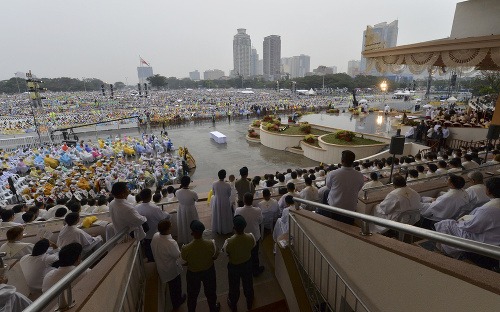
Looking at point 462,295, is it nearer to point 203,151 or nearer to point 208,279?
point 208,279

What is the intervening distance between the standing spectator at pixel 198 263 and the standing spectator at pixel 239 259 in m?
0.22

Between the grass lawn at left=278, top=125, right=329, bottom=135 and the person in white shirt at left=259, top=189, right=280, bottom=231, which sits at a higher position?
the person in white shirt at left=259, top=189, right=280, bottom=231

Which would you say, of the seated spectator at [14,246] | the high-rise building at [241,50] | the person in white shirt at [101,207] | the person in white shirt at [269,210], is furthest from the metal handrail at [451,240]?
the high-rise building at [241,50]

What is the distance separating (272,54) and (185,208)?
192 m

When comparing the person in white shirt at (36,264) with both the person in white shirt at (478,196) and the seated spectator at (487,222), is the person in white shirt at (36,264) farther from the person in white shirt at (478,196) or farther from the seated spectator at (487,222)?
the person in white shirt at (478,196)

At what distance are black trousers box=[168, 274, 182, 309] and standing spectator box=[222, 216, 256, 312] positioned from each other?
689mm

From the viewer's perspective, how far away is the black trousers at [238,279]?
3.33 meters

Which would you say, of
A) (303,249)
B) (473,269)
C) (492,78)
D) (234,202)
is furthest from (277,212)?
(492,78)

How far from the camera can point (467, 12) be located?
4.57 metres

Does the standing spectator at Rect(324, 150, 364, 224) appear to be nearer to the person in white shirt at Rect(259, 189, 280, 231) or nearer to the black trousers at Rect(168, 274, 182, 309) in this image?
the person in white shirt at Rect(259, 189, 280, 231)

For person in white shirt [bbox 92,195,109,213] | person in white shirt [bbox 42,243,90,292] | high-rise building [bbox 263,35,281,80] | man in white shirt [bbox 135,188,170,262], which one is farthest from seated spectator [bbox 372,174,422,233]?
high-rise building [bbox 263,35,281,80]

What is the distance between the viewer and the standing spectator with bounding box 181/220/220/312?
311 centimetres

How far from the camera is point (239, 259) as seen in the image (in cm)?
329

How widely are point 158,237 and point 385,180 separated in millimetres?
6044
